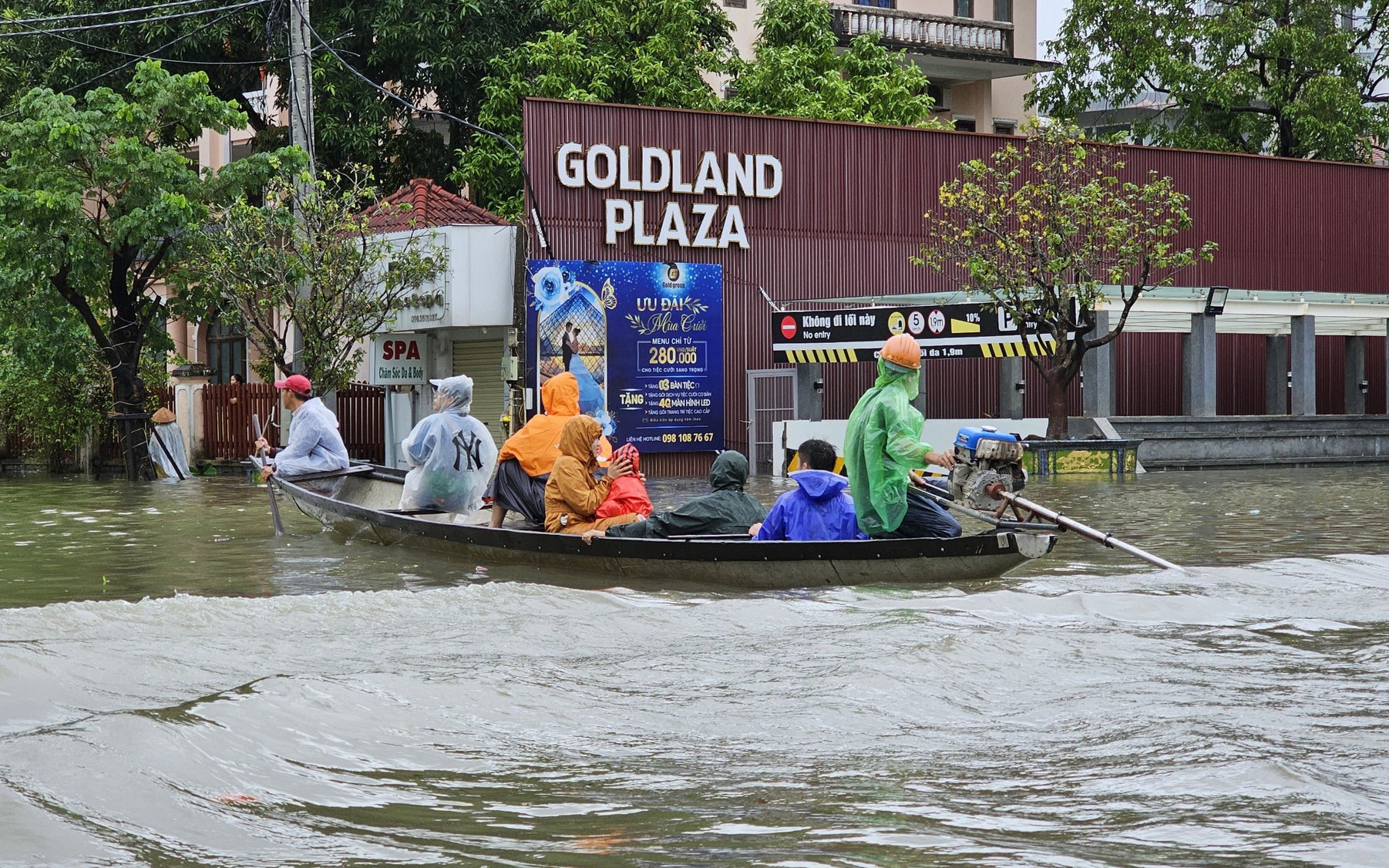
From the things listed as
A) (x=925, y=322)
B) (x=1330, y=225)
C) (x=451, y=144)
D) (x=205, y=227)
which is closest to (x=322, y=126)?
(x=451, y=144)

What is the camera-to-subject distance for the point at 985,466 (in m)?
11.4

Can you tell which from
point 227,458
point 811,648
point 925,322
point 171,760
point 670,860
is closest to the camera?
point 670,860

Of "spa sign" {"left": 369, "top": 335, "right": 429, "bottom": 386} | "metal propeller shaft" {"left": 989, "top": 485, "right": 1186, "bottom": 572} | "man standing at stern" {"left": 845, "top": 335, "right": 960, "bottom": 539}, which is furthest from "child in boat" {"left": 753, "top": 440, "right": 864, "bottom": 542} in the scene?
"spa sign" {"left": 369, "top": 335, "right": 429, "bottom": 386}

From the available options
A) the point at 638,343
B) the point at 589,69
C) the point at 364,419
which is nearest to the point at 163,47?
the point at 589,69

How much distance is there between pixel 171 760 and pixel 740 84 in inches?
1267

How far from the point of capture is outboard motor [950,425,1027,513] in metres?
11.4

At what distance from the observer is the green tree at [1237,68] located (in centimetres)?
3856

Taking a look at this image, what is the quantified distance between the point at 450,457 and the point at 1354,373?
2568 cm

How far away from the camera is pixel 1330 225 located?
A: 117ft

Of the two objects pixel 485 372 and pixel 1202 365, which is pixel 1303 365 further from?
pixel 485 372

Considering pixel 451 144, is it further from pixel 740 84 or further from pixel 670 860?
pixel 670 860

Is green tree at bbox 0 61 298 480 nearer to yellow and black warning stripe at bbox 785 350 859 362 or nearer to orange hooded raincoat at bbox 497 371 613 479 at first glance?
yellow and black warning stripe at bbox 785 350 859 362

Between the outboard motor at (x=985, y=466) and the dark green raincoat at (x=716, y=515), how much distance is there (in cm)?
159

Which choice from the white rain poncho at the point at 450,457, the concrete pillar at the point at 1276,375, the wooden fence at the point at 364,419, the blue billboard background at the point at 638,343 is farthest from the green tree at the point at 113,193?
the concrete pillar at the point at 1276,375
